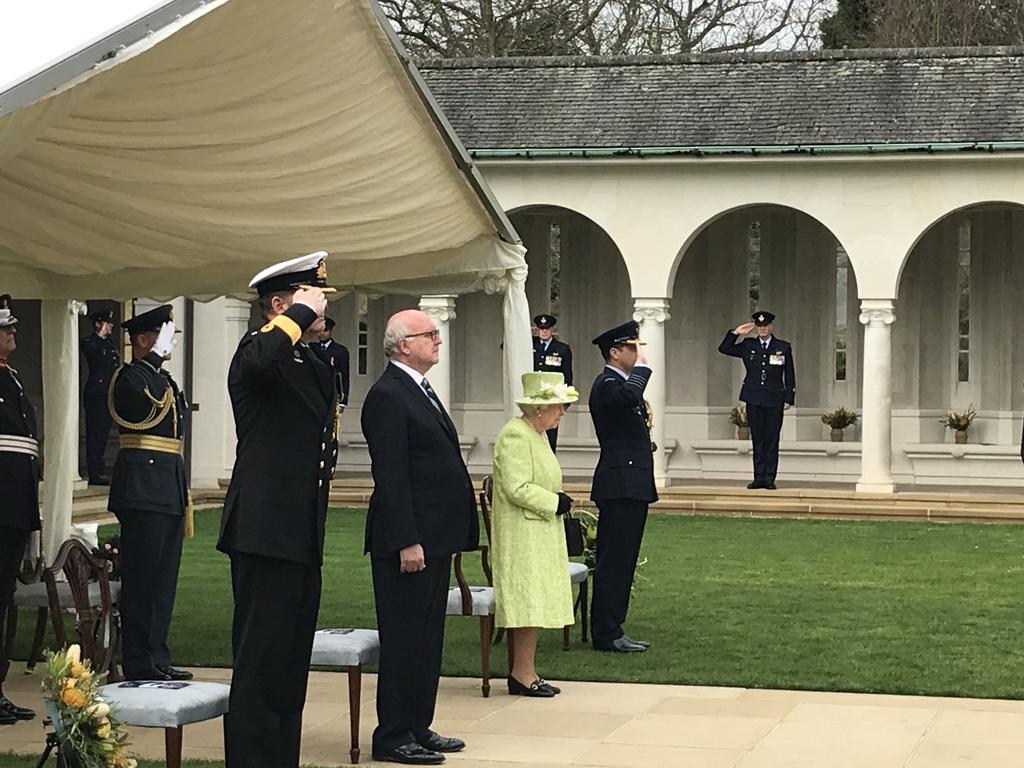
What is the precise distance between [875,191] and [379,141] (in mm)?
14714

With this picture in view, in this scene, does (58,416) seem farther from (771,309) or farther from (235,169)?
(771,309)

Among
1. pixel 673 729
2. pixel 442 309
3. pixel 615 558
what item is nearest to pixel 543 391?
pixel 673 729

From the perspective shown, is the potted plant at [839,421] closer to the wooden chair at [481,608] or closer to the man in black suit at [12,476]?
the wooden chair at [481,608]

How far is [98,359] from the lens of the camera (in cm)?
2150

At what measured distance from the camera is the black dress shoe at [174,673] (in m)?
9.84

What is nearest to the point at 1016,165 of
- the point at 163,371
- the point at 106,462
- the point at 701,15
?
the point at 106,462

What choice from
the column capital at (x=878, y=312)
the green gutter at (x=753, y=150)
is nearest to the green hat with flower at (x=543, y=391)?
the green gutter at (x=753, y=150)

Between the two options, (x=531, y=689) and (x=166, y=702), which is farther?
(x=531, y=689)

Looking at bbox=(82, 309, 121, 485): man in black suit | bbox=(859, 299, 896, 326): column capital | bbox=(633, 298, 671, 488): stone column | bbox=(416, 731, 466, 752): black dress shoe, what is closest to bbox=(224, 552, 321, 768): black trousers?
bbox=(416, 731, 466, 752): black dress shoe

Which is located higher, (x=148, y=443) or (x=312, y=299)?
(x=312, y=299)

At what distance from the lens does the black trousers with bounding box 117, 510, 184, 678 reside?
9672 mm

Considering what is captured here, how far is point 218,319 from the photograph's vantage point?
2467 cm

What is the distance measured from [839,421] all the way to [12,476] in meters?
16.9

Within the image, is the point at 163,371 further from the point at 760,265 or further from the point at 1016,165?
the point at 760,265
